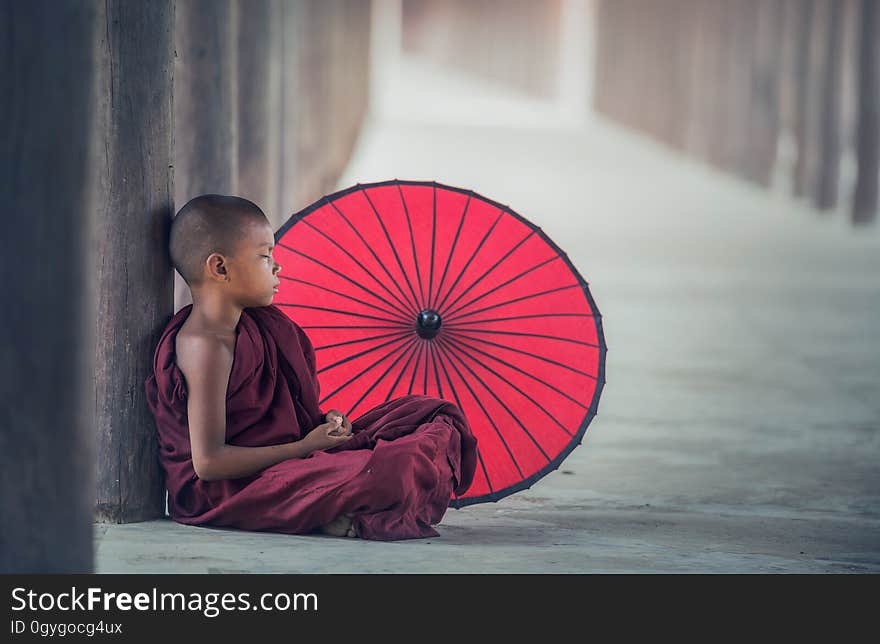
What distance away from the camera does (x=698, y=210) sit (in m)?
14.8

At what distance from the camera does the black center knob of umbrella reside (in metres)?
3.80

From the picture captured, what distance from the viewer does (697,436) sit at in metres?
5.38

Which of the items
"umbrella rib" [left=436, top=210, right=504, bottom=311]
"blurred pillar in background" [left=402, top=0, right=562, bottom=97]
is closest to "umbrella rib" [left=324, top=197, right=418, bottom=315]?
"umbrella rib" [left=436, top=210, right=504, bottom=311]

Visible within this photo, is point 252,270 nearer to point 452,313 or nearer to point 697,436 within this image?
point 452,313

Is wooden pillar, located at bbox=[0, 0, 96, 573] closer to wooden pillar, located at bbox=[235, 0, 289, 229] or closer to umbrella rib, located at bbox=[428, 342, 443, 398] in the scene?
umbrella rib, located at bbox=[428, 342, 443, 398]

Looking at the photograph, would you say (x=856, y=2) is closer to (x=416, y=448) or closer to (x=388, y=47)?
(x=416, y=448)

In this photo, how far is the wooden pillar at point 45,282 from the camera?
7.86ft

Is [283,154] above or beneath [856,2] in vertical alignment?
beneath

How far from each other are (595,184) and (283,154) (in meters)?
9.34

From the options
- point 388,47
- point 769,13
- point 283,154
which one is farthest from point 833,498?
point 388,47

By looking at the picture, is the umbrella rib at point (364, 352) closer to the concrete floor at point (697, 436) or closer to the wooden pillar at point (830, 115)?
the concrete floor at point (697, 436)

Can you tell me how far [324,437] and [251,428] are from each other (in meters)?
0.16
